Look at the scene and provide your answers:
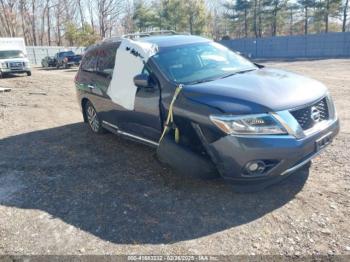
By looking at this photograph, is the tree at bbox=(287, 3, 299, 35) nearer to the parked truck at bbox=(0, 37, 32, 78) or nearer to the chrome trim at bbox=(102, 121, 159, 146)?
the parked truck at bbox=(0, 37, 32, 78)

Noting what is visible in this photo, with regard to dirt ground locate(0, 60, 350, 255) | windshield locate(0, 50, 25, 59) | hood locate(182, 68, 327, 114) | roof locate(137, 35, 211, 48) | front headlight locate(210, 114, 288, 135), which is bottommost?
dirt ground locate(0, 60, 350, 255)

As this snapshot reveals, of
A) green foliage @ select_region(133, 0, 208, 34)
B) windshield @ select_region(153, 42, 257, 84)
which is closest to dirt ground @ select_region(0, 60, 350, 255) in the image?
windshield @ select_region(153, 42, 257, 84)

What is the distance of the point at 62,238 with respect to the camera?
10.0ft

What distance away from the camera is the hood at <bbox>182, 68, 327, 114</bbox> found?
3172 mm

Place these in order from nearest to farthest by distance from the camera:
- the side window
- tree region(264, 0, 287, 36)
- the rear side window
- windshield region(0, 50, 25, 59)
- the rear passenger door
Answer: the rear side window, the rear passenger door, the side window, windshield region(0, 50, 25, 59), tree region(264, 0, 287, 36)

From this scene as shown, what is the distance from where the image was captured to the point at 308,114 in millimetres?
3330

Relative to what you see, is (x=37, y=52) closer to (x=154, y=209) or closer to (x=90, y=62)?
(x=90, y=62)

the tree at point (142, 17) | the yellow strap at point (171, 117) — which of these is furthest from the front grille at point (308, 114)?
the tree at point (142, 17)

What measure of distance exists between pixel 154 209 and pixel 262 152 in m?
1.27

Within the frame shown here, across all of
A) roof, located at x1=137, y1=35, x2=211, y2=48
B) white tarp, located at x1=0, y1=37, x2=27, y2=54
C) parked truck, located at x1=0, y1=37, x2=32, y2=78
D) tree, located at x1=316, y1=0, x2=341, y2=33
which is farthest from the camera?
tree, located at x1=316, y1=0, x2=341, y2=33

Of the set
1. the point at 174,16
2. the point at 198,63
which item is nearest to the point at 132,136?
the point at 198,63

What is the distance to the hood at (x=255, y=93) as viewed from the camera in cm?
317

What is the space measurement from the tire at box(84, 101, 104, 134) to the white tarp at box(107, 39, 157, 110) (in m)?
1.02

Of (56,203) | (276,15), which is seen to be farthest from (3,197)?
(276,15)
